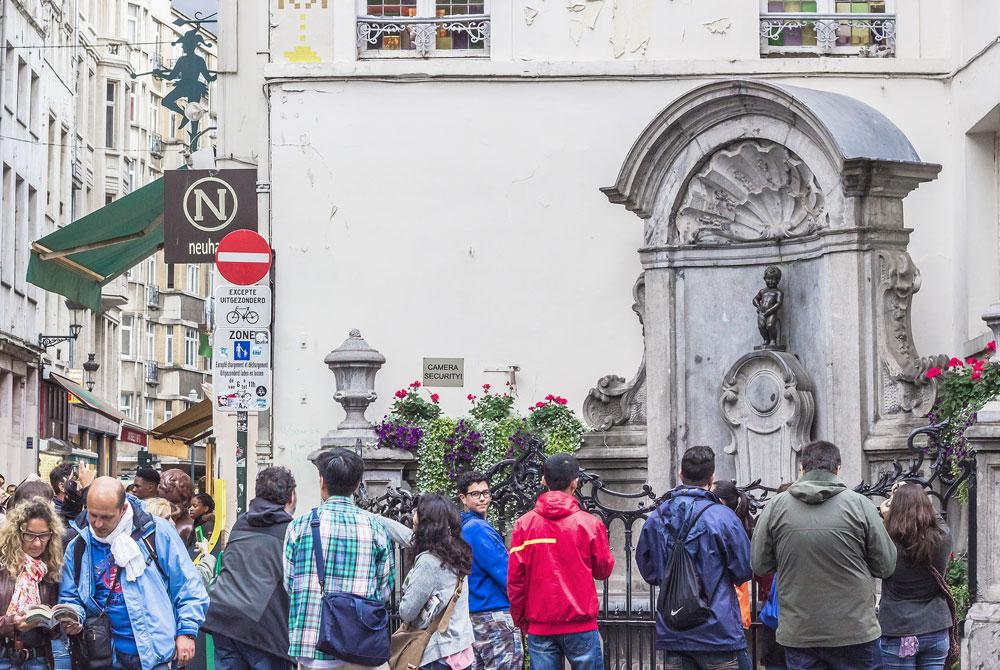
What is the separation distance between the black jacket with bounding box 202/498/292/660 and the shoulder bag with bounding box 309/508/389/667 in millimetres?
642

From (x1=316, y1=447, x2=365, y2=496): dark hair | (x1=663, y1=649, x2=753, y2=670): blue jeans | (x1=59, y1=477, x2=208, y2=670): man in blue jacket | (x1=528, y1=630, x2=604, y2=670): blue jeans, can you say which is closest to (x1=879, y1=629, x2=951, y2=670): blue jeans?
(x1=663, y1=649, x2=753, y2=670): blue jeans

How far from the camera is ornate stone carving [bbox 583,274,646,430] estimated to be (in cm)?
1741

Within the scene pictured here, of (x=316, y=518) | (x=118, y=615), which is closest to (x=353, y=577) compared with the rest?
(x=316, y=518)

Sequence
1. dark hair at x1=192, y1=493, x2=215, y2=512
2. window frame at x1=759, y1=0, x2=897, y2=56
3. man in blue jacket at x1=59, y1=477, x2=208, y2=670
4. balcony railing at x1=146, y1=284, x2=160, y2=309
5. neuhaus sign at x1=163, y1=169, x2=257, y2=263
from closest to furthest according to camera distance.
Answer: man in blue jacket at x1=59, y1=477, x2=208, y2=670, dark hair at x1=192, y1=493, x2=215, y2=512, window frame at x1=759, y1=0, x2=897, y2=56, neuhaus sign at x1=163, y1=169, x2=257, y2=263, balcony railing at x1=146, y1=284, x2=160, y2=309

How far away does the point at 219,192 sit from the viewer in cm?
2008

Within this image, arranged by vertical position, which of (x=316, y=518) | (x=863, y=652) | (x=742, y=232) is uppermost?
(x=742, y=232)

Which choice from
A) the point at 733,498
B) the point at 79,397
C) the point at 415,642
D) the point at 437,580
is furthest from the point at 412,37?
the point at 79,397

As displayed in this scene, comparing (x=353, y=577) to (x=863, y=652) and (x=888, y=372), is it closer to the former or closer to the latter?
(x=863, y=652)

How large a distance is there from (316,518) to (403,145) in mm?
11139

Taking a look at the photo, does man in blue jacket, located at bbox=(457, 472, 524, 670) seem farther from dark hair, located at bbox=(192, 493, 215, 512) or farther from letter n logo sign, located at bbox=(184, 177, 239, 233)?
letter n logo sign, located at bbox=(184, 177, 239, 233)

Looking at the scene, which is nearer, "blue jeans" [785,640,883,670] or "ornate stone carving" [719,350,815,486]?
"blue jeans" [785,640,883,670]

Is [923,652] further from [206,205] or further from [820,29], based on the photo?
[206,205]

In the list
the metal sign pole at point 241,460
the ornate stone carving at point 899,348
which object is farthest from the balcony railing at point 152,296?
the metal sign pole at point 241,460

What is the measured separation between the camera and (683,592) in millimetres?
9492
